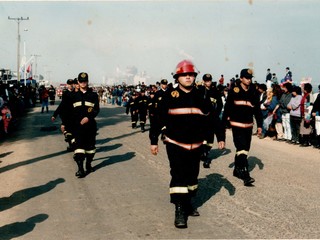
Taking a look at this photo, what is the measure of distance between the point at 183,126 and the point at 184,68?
0.75 metres

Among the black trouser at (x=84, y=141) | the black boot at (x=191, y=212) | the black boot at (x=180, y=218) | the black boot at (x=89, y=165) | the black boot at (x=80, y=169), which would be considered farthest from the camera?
the black boot at (x=89, y=165)

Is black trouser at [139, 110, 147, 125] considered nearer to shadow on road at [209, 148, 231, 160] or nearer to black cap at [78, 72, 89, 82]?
shadow on road at [209, 148, 231, 160]

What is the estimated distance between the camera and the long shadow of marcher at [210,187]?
650 cm

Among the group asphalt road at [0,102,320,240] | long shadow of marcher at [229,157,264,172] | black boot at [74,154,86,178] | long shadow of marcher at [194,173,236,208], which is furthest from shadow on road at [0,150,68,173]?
long shadow of marcher at [229,157,264,172]

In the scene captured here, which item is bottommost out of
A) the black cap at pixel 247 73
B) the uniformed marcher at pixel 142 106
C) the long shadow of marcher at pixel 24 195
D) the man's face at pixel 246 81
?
the long shadow of marcher at pixel 24 195

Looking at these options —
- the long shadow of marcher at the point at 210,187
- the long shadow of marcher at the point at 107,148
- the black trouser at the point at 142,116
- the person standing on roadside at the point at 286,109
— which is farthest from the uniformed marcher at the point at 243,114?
the black trouser at the point at 142,116

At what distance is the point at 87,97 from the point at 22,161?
291 centimetres

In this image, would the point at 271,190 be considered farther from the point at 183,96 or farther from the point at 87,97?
the point at 87,97

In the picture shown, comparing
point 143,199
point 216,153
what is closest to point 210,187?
point 143,199

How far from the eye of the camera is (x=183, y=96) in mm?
5348

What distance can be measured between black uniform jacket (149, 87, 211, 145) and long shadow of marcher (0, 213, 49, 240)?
2.11 metres

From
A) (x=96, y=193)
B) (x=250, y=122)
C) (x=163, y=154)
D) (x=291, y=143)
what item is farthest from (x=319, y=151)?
(x=96, y=193)

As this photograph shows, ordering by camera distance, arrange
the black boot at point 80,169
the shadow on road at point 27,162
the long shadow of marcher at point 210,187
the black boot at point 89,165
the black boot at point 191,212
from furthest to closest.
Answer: the shadow on road at point 27,162 < the black boot at point 89,165 < the black boot at point 80,169 < the long shadow of marcher at point 210,187 < the black boot at point 191,212

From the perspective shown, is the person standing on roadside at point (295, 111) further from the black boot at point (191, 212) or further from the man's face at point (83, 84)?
the black boot at point (191, 212)
